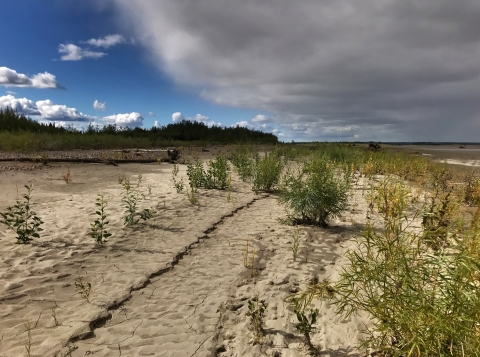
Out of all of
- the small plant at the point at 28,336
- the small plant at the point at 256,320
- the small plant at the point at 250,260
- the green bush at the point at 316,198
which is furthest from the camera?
the green bush at the point at 316,198

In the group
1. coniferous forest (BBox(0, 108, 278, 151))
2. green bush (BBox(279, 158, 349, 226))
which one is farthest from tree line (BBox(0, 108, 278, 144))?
green bush (BBox(279, 158, 349, 226))

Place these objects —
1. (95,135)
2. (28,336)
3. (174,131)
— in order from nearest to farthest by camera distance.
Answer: (28,336), (95,135), (174,131)

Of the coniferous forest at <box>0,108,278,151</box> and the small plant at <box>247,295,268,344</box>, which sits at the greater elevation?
the coniferous forest at <box>0,108,278,151</box>

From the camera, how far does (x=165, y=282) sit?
3941 millimetres

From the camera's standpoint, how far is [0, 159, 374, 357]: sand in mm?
2836

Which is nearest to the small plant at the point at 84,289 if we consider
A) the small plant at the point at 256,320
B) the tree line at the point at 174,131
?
the small plant at the point at 256,320

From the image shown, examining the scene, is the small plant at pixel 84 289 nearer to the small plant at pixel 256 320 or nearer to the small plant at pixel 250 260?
the small plant at pixel 256 320

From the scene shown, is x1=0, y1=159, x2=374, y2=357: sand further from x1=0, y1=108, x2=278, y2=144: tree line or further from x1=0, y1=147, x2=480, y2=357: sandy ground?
x1=0, y1=108, x2=278, y2=144: tree line

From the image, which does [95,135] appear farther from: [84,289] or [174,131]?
[84,289]

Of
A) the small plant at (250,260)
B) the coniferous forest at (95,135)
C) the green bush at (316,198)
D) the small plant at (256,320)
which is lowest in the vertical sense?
the small plant at (256,320)

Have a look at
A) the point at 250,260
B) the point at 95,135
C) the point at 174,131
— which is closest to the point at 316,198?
the point at 250,260

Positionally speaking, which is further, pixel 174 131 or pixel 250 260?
pixel 174 131

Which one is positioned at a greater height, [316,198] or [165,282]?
[316,198]

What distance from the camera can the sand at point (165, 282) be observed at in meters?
2.84
